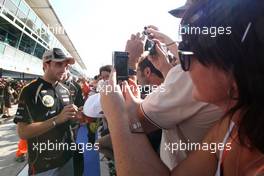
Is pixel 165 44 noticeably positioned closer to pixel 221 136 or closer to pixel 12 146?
pixel 221 136

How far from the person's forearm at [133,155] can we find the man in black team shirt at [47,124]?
1.59 meters

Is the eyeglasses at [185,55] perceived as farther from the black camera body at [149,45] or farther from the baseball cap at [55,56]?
the baseball cap at [55,56]

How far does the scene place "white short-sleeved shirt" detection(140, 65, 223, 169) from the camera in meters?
1.02

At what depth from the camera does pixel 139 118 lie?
104 cm

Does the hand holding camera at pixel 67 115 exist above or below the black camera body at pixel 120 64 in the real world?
below

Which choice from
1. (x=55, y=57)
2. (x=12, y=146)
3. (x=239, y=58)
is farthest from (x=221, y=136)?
(x=12, y=146)

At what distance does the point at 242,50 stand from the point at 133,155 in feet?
1.51

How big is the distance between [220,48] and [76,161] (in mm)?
2628

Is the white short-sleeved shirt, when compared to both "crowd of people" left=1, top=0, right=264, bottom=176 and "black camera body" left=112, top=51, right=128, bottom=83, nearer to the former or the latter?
"crowd of people" left=1, top=0, right=264, bottom=176

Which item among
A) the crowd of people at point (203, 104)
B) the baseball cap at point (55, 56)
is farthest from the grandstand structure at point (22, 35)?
the crowd of people at point (203, 104)

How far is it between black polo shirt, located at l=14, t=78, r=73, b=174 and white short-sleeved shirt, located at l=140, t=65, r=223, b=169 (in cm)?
172

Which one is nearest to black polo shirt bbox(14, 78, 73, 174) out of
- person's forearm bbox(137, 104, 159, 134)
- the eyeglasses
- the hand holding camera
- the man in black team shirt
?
the man in black team shirt

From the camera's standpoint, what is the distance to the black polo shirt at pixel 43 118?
98.7 inches

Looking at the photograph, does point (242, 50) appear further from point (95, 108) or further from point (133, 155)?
point (95, 108)
